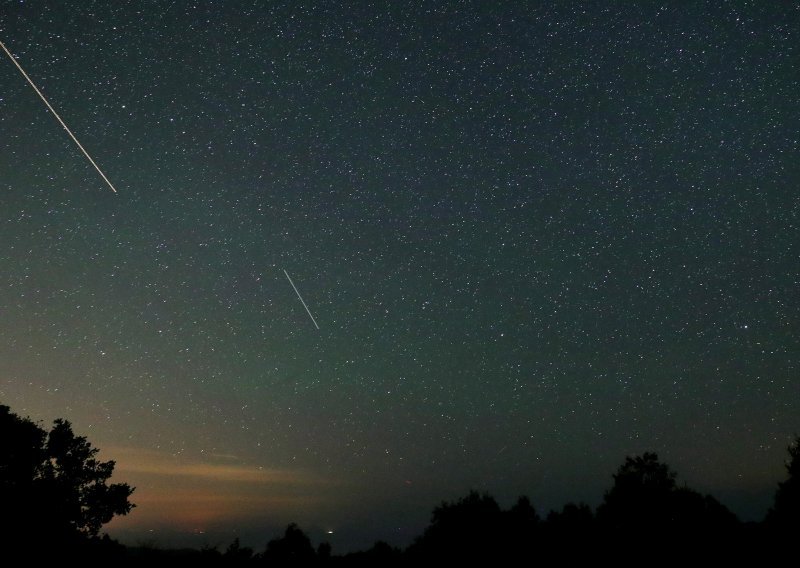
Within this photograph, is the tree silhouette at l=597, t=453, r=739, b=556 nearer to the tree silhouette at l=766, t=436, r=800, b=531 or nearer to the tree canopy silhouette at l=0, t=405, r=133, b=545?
the tree silhouette at l=766, t=436, r=800, b=531

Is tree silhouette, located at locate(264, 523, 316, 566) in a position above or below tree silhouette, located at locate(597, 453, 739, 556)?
below

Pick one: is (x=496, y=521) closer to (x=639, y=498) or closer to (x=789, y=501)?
(x=639, y=498)

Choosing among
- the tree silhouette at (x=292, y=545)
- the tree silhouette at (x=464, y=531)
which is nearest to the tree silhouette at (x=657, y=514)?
the tree silhouette at (x=464, y=531)

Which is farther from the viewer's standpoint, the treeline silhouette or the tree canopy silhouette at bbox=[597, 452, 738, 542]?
the tree canopy silhouette at bbox=[597, 452, 738, 542]

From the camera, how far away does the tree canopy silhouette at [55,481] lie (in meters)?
22.4

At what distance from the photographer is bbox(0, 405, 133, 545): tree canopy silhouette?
22.4 m

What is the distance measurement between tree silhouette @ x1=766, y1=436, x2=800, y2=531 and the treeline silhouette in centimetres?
5

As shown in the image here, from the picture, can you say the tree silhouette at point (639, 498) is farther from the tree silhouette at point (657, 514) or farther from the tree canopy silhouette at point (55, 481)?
the tree canopy silhouette at point (55, 481)

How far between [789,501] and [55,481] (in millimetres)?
31474

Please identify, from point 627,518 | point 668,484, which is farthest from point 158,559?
point 668,484

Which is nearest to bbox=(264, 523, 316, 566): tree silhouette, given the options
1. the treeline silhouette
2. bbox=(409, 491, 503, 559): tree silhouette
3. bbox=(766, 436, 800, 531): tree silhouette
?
the treeline silhouette

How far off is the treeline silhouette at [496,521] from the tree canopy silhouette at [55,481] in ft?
0.14

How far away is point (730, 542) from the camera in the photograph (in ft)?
72.8

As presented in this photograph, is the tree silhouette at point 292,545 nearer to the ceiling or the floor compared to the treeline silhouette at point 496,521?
nearer to the floor
